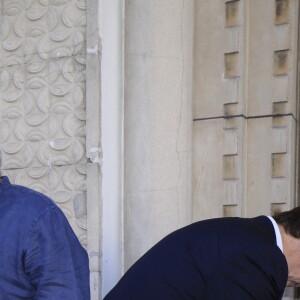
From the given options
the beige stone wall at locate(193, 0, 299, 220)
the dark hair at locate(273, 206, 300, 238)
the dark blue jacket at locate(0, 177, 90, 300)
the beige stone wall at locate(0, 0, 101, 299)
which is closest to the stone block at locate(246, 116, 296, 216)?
the beige stone wall at locate(193, 0, 299, 220)

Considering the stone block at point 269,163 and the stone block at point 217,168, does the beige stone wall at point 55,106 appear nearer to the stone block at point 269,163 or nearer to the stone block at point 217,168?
the stone block at point 217,168

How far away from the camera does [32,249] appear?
1.88m

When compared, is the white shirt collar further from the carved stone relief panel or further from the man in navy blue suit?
the carved stone relief panel

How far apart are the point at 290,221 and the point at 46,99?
7.01ft

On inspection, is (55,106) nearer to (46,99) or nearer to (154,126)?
(46,99)

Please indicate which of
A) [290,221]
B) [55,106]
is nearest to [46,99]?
[55,106]

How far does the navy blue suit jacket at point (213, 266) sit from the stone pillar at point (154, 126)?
153cm

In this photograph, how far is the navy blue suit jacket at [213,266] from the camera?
68.4 inches

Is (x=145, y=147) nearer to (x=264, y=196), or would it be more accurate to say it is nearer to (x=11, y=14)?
(x=264, y=196)

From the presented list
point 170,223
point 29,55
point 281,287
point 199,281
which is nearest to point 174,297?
point 199,281

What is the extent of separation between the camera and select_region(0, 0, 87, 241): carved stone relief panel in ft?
11.9

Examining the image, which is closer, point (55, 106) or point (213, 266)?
point (213, 266)

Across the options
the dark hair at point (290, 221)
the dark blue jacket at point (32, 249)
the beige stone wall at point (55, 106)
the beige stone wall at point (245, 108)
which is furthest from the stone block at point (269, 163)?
Result: the dark blue jacket at point (32, 249)

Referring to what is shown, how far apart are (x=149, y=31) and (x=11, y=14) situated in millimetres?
→ 901
